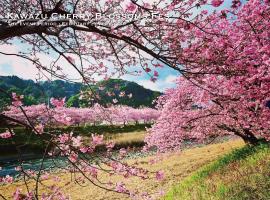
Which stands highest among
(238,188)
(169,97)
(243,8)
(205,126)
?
(243,8)

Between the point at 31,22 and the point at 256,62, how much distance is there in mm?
6210

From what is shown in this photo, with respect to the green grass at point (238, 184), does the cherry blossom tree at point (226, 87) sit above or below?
above

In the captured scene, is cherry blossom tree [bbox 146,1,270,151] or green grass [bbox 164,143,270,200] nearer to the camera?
cherry blossom tree [bbox 146,1,270,151]

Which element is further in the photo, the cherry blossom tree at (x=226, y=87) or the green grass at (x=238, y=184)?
the green grass at (x=238, y=184)

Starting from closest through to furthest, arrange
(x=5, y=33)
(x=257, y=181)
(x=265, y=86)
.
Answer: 1. (x=5, y=33)
2. (x=257, y=181)
3. (x=265, y=86)

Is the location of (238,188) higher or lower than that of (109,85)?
lower

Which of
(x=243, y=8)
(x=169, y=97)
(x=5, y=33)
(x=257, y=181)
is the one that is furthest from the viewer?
(x=169, y=97)

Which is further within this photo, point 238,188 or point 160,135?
point 160,135

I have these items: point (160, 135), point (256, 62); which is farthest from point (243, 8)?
point (160, 135)

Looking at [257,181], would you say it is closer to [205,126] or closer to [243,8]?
[243,8]

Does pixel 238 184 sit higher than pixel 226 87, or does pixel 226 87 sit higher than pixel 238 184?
pixel 226 87

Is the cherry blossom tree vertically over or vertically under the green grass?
over

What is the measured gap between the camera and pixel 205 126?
1541 centimetres

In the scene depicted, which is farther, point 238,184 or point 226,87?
point 226,87
